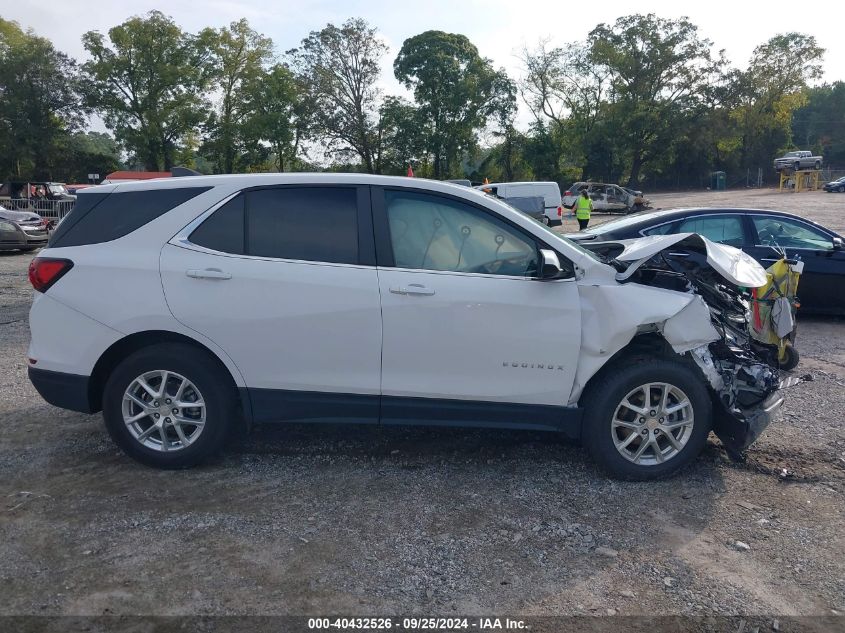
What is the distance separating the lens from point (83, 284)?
173 inches

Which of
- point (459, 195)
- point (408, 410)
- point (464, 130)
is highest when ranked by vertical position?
point (464, 130)

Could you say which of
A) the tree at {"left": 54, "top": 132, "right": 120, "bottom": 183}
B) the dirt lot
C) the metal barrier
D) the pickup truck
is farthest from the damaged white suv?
the pickup truck

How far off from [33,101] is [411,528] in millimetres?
60398

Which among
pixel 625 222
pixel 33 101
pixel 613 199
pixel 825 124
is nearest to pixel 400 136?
pixel 613 199

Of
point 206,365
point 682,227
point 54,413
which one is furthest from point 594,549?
point 682,227

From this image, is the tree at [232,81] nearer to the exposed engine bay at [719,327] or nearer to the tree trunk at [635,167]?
the tree trunk at [635,167]

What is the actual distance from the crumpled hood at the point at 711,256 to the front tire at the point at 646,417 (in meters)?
0.75

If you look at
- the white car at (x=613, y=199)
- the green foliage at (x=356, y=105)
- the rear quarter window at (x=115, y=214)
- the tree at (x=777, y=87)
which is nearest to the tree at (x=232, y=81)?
the green foliage at (x=356, y=105)

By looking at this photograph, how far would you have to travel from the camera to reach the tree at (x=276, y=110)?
51.2 meters

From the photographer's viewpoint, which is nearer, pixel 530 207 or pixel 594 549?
pixel 594 549

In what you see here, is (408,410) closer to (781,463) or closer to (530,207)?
(781,463)

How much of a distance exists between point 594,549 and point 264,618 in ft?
5.54

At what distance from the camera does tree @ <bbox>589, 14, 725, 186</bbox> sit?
181 ft

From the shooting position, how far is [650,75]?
55.9m
